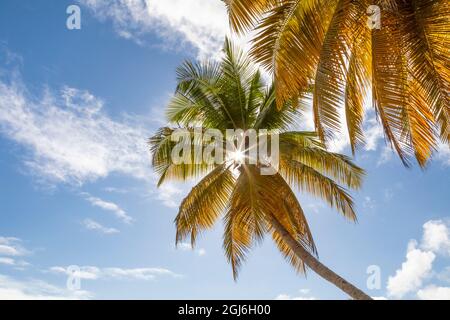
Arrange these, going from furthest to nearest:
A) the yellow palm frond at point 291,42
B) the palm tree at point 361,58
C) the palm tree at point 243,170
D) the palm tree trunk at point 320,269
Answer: the palm tree at point 243,170 → the palm tree trunk at point 320,269 → the yellow palm frond at point 291,42 → the palm tree at point 361,58

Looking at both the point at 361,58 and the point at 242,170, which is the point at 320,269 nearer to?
the point at 242,170

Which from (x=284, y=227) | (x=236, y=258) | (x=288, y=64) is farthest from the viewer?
(x=236, y=258)

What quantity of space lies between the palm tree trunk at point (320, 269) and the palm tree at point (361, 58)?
3.48 metres

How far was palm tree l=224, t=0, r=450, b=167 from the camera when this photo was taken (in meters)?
6.47

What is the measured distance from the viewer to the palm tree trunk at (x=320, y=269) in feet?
30.2

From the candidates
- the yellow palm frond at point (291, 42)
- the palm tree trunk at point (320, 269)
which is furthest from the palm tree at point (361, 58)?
the palm tree trunk at point (320, 269)

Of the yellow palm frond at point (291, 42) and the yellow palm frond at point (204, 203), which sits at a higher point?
the yellow palm frond at point (291, 42)

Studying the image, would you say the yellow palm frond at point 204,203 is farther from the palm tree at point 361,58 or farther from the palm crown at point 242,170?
the palm tree at point 361,58

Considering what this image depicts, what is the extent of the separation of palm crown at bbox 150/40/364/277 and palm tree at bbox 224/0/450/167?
4.33m
